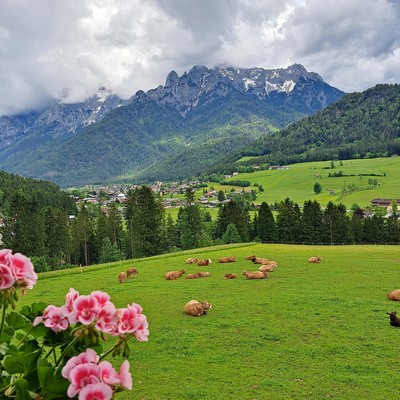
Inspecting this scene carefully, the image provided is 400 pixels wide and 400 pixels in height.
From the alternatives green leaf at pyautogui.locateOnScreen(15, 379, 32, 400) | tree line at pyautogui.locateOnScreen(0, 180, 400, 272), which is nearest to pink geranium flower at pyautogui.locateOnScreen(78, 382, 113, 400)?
green leaf at pyautogui.locateOnScreen(15, 379, 32, 400)

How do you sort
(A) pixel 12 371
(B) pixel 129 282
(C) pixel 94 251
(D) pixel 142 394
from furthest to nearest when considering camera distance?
Result: 1. (C) pixel 94 251
2. (B) pixel 129 282
3. (D) pixel 142 394
4. (A) pixel 12 371

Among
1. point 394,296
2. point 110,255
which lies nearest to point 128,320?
point 394,296

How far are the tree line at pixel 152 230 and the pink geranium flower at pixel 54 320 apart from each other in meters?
58.2

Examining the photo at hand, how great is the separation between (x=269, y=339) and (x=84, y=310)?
10698mm

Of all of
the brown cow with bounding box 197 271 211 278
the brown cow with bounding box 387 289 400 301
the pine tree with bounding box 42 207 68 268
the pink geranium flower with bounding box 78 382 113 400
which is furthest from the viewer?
the pine tree with bounding box 42 207 68 268

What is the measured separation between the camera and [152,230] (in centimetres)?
6228

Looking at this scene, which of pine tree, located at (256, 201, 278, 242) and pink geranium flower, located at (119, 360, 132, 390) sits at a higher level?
pink geranium flower, located at (119, 360, 132, 390)

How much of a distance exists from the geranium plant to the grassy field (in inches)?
262

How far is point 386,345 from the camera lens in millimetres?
11375

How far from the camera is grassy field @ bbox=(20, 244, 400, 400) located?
912 cm

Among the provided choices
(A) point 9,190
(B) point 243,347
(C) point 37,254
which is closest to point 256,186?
(A) point 9,190

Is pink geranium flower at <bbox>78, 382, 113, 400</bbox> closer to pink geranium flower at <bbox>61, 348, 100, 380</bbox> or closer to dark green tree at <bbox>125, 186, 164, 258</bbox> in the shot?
pink geranium flower at <bbox>61, 348, 100, 380</bbox>

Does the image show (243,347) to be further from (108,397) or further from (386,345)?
(108,397)

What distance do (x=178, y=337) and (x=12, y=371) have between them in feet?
34.5
